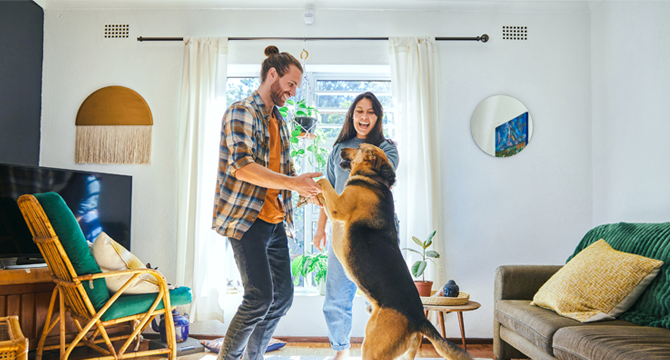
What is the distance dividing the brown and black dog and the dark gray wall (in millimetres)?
2861

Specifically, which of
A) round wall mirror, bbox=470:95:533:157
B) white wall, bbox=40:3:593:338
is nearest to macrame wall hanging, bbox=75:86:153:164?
white wall, bbox=40:3:593:338

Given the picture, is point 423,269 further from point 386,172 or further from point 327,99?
point 327,99

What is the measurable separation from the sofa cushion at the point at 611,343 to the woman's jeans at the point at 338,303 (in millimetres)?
1076

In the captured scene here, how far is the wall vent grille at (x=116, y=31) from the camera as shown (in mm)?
3789

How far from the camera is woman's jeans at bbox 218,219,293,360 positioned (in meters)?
1.81

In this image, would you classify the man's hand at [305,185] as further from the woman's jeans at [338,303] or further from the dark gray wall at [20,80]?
the dark gray wall at [20,80]

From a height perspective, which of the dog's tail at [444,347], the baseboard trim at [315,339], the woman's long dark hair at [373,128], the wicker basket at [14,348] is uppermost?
the woman's long dark hair at [373,128]

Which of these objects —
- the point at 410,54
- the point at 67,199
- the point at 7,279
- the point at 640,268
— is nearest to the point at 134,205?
the point at 67,199

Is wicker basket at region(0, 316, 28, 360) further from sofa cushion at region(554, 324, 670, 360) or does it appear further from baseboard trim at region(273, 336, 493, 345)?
baseboard trim at region(273, 336, 493, 345)

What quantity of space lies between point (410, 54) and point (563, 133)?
143 centimetres

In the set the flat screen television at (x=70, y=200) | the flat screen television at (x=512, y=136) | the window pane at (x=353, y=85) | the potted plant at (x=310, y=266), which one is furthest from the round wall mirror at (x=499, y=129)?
the flat screen television at (x=70, y=200)

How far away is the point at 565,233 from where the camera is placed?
Answer: 3.66 meters

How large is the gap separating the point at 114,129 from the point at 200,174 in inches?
34.0

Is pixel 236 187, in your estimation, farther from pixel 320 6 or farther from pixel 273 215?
pixel 320 6
